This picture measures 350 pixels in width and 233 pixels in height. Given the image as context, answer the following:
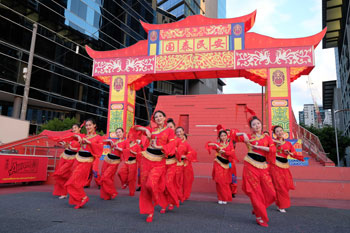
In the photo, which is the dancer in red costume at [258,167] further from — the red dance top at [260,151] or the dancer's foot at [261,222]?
the dancer's foot at [261,222]

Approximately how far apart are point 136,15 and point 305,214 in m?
28.1

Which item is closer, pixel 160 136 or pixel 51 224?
pixel 51 224

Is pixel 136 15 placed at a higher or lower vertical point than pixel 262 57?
higher

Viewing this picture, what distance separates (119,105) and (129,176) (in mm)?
4114

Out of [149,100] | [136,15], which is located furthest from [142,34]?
[149,100]

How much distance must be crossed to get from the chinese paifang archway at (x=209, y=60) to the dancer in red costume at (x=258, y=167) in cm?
480

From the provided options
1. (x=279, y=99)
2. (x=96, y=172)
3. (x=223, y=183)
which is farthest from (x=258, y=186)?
(x=279, y=99)

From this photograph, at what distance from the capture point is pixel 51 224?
3.01 meters

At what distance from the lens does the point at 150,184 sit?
348 cm

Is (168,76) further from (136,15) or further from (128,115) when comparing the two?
(136,15)

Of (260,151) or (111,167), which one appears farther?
(111,167)

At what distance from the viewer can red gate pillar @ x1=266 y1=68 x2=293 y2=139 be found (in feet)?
27.0


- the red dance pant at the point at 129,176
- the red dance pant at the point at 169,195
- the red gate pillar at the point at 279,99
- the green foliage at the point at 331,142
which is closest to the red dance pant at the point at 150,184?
the red dance pant at the point at 169,195

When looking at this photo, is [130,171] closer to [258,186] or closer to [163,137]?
[163,137]
